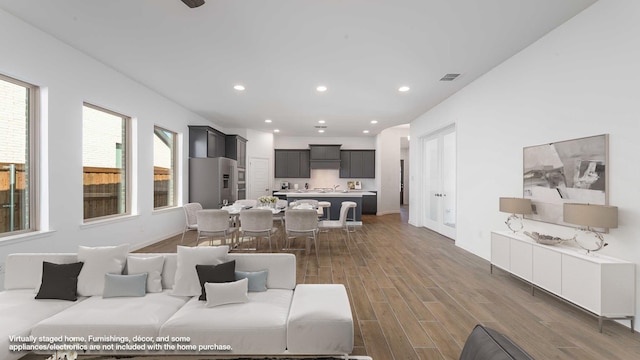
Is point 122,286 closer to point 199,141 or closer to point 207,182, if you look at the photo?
point 207,182

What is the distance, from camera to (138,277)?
232cm

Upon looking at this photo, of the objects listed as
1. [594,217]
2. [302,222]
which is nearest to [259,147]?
[302,222]

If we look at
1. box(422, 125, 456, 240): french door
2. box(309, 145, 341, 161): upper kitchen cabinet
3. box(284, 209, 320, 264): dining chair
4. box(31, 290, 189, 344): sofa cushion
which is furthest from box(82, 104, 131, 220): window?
box(422, 125, 456, 240): french door

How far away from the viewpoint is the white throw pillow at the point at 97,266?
2305mm

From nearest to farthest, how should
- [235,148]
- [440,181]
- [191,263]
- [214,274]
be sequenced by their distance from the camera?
[214,274], [191,263], [440,181], [235,148]

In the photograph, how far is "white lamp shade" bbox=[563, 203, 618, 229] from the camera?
2.40 metres

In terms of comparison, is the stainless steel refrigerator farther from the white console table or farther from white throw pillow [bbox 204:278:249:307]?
the white console table

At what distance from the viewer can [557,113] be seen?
3178mm

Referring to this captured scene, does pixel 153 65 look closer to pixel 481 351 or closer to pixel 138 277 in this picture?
pixel 138 277

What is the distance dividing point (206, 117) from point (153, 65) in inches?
136

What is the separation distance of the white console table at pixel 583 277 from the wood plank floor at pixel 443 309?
0.65 feet

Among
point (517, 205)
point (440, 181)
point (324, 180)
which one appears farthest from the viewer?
point (324, 180)

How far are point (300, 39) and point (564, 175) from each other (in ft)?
10.9

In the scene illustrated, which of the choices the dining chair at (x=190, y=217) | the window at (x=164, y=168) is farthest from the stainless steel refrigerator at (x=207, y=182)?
the dining chair at (x=190, y=217)
